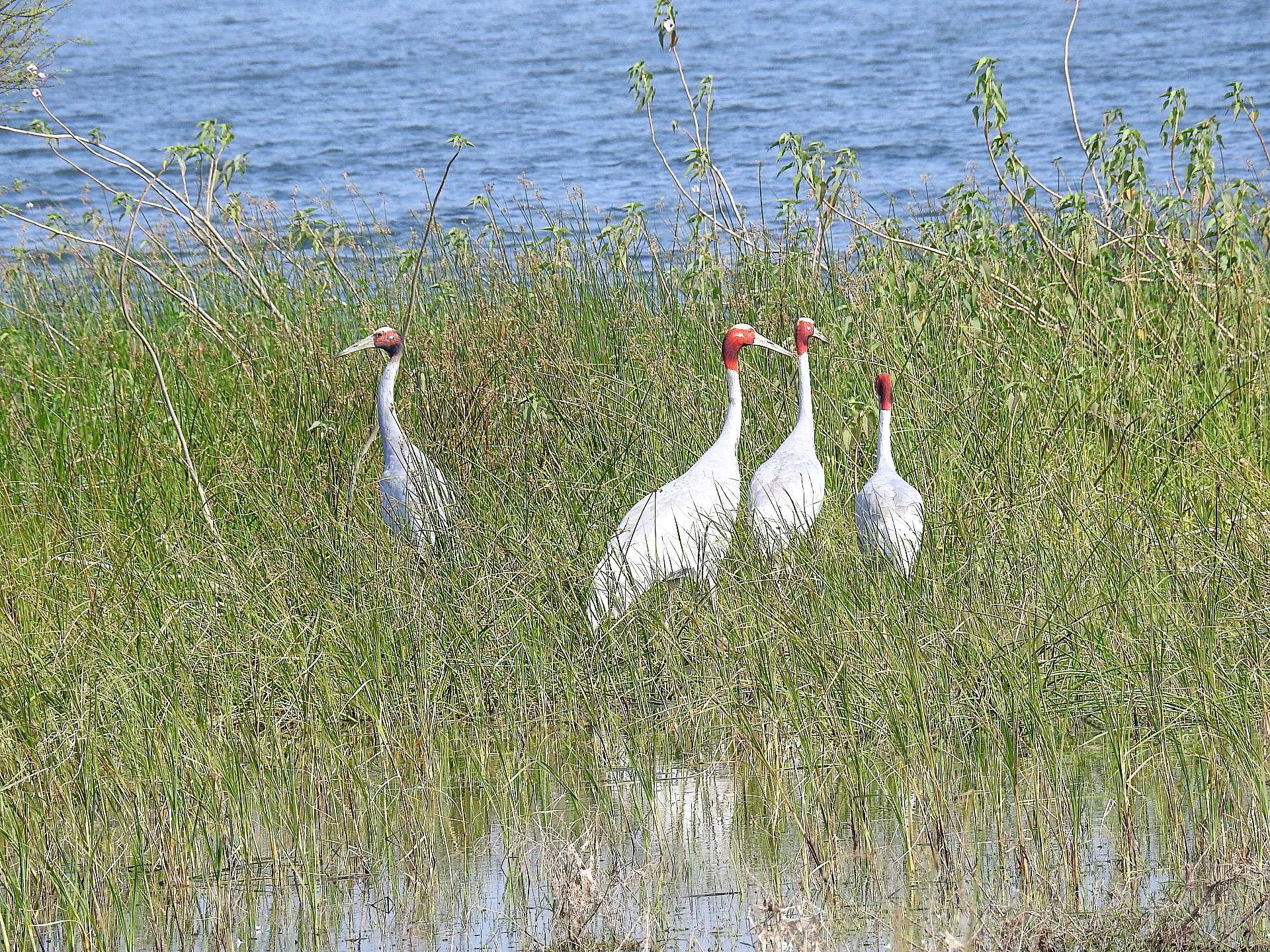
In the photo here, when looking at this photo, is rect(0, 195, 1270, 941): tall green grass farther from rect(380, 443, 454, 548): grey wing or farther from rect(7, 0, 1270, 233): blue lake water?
rect(7, 0, 1270, 233): blue lake water

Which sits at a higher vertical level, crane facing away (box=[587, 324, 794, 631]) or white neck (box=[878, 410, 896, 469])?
white neck (box=[878, 410, 896, 469])

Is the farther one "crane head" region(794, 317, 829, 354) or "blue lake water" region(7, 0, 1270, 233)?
"blue lake water" region(7, 0, 1270, 233)

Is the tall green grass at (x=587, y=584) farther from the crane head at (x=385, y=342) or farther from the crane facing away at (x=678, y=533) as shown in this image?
the crane head at (x=385, y=342)

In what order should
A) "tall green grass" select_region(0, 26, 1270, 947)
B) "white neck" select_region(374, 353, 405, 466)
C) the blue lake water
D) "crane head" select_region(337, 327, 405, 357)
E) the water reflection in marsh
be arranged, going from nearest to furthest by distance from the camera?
the water reflection in marsh → "tall green grass" select_region(0, 26, 1270, 947) → "white neck" select_region(374, 353, 405, 466) → "crane head" select_region(337, 327, 405, 357) → the blue lake water

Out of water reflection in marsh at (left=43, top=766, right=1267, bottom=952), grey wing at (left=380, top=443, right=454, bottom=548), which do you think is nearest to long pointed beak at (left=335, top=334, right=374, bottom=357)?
grey wing at (left=380, top=443, right=454, bottom=548)

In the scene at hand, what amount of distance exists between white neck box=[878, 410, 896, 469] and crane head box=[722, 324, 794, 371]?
0.55 m

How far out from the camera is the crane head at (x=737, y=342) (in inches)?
223

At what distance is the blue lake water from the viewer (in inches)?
640

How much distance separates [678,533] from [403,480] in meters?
1.06

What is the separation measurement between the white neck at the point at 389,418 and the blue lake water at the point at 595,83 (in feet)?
19.7

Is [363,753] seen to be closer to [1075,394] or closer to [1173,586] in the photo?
[1173,586]

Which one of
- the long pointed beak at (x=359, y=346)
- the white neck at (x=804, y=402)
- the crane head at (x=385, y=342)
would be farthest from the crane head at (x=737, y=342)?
the long pointed beak at (x=359, y=346)

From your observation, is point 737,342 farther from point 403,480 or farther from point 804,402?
point 403,480

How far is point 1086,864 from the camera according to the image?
10.9ft
